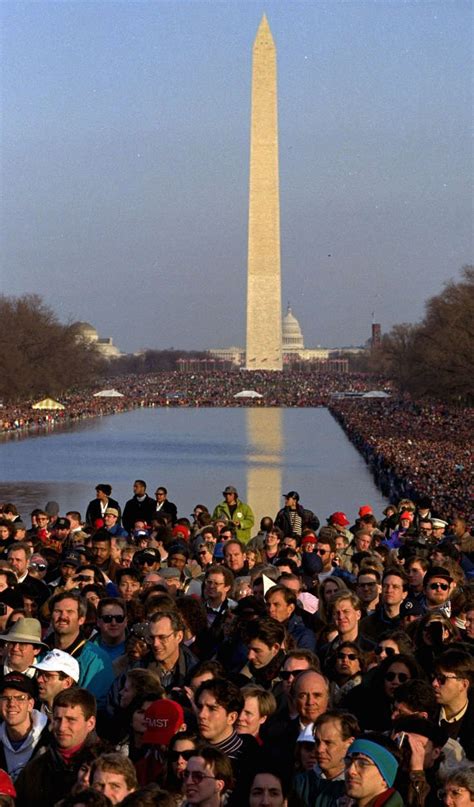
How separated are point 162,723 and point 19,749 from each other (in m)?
0.47

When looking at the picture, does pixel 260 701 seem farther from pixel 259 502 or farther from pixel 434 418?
pixel 434 418

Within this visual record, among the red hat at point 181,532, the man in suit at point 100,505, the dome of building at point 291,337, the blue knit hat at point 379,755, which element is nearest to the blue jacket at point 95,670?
the blue knit hat at point 379,755

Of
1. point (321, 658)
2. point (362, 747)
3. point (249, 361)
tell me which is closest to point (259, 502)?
point (321, 658)

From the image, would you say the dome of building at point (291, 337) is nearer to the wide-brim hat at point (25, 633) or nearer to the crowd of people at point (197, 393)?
the crowd of people at point (197, 393)

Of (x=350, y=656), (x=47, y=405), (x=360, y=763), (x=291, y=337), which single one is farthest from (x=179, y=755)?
(x=291, y=337)

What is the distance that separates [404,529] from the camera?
13.1 metres

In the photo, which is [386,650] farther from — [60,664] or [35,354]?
[35,354]

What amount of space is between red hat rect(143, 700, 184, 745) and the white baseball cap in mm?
553

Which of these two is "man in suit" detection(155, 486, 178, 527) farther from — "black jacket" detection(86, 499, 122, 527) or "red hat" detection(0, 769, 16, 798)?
"red hat" detection(0, 769, 16, 798)

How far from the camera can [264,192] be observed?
81250 millimetres

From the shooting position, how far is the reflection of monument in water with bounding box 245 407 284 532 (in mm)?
25595

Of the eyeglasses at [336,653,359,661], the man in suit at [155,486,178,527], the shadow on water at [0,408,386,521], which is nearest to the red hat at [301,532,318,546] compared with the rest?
the man in suit at [155,486,178,527]

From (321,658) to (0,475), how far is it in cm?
2721

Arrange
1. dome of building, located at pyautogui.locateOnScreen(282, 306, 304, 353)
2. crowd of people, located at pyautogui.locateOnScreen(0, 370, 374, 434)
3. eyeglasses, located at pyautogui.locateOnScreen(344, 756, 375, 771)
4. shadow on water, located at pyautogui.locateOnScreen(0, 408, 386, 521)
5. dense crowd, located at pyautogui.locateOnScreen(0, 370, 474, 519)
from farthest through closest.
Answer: dome of building, located at pyautogui.locateOnScreen(282, 306, 304, 353) → crowd of people, located at pyautogui.locateOnScreen(0, 370, 374, 434) → shadow on water, located at pyautogui.locateOnScreen(0, 408, 386, 521) → dense crowd, located at pyautogui.locateOnScreen(0, 370, 474, 519) → eyeglasses, located at pyautogui.locateOnScreen(344, 756, 375, 771)
